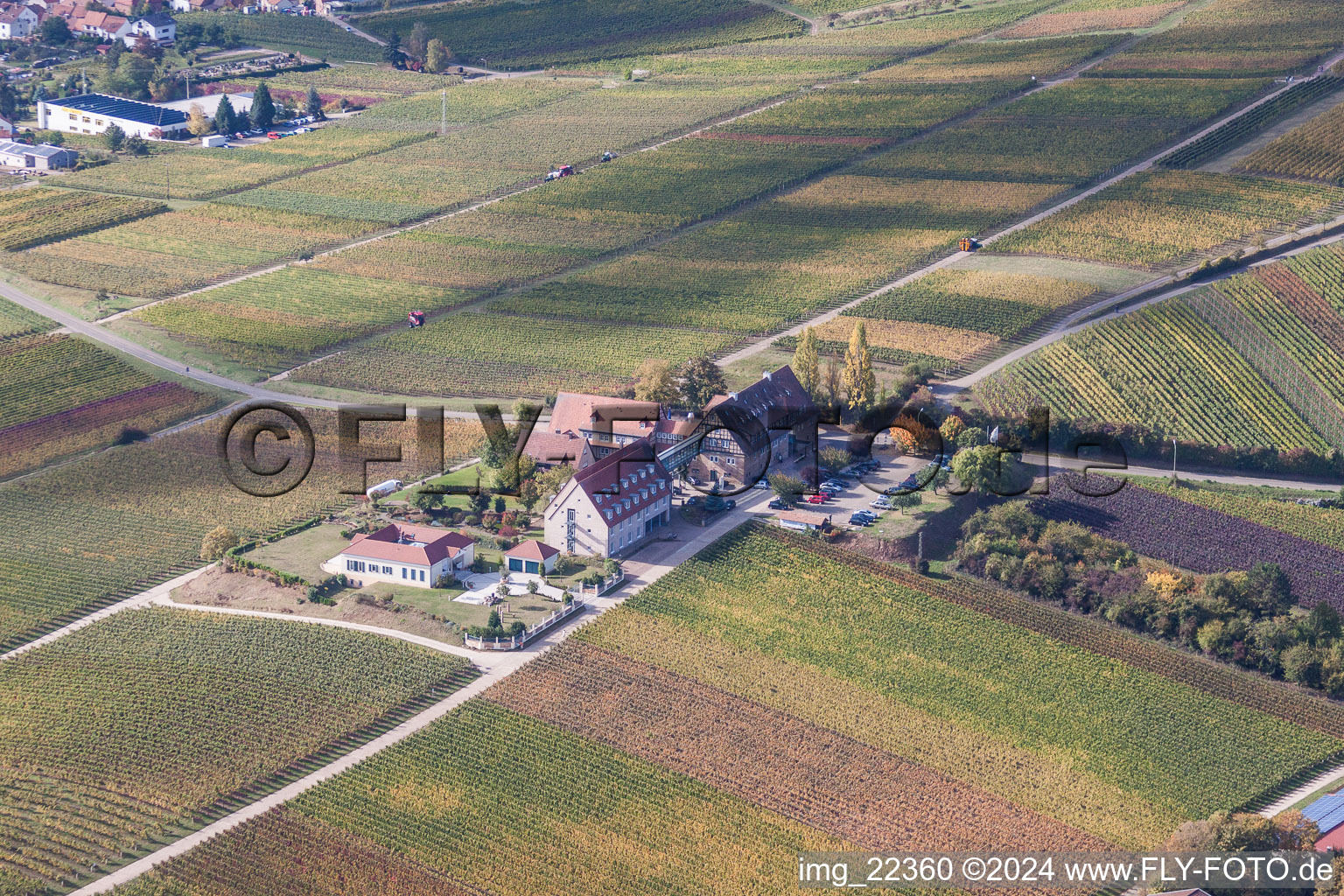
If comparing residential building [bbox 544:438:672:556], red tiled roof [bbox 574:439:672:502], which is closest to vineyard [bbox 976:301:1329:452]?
red tiled roof [bbox 574:439:672:502]

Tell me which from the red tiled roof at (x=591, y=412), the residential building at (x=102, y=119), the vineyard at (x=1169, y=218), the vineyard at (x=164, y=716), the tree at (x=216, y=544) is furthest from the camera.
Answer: the residential building at (x=102, y=119)

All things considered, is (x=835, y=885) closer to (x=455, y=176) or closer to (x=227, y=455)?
(x=227, y=455)

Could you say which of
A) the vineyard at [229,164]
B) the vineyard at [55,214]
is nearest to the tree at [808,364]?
the vineyard at [55,214]

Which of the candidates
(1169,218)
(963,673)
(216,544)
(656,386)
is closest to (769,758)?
(963,673)

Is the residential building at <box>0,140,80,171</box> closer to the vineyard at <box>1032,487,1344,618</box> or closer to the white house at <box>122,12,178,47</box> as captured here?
the white house at <box>122,12,178,47</box>

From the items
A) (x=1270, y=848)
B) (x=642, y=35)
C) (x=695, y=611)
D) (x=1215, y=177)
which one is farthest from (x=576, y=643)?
(x=642, y=35)

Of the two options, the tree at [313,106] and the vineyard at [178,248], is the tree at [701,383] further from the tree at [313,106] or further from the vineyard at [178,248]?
the tree at [313,106]

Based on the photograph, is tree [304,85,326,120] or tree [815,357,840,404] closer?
tree [815,357,840,404]
